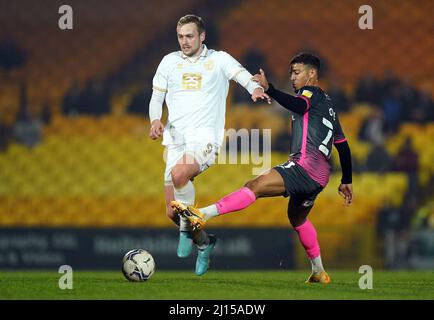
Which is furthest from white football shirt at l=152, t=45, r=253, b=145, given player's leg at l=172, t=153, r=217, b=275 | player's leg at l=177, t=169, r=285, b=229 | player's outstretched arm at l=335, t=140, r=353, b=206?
player's outstretched arm at l=335, t=140, r=353, b=206

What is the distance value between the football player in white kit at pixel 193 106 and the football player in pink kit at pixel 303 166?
0.56 meters

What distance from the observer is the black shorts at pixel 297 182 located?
279 inches

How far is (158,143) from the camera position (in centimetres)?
1468

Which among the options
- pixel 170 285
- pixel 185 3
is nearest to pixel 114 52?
pixel 185 3

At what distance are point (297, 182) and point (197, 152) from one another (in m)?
0.93

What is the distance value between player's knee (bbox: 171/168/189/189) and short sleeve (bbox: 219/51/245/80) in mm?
910

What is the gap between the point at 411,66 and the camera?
1554 centimetres

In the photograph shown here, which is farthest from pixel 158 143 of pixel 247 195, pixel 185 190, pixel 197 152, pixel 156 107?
pixel 247 195

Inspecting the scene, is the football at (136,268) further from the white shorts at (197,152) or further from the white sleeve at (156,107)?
the white sleeve at (156,107)

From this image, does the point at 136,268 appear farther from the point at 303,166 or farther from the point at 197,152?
the point at 303,166

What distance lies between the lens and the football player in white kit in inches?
297

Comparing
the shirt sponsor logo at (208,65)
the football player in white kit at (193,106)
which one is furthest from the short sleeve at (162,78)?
the shirt sponsor logo at (208,65)

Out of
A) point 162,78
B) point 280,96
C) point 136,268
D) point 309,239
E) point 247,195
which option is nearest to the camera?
point 280,96

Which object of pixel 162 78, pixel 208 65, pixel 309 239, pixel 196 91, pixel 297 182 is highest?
pixel 208 65
